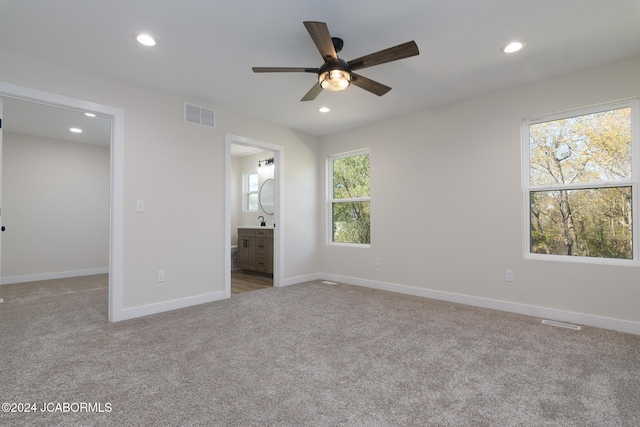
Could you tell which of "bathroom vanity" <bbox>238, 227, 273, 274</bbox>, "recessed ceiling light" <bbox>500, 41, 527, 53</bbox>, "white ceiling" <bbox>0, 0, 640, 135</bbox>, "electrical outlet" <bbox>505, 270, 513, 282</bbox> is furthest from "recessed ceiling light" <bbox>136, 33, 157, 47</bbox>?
"electrical outlet" <bbox>505, 270, 513, 282</bbox>

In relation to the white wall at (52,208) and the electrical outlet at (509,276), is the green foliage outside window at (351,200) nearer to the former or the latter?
the electrical outlet at (509,276)

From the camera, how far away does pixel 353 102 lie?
3.80m

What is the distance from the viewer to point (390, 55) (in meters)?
2.17

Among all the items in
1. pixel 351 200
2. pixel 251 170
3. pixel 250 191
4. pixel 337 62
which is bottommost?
pixel 351 200

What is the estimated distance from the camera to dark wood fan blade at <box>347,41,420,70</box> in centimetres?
205

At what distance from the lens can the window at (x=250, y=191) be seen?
676cm

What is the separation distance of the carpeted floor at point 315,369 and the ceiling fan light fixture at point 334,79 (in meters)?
2.03

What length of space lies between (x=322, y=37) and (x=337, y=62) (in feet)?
1.11

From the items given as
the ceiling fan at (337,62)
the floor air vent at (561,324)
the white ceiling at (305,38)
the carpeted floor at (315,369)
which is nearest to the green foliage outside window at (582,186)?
the white ceiling at (305,38)

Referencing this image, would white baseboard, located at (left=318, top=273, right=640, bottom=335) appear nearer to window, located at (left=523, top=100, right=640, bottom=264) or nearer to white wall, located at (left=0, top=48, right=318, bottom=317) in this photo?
window, located at (left=523, top=100, right=640, bottom=264)

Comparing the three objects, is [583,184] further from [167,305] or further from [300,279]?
[167,305]

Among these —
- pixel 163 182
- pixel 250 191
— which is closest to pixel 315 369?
pixel 163 182

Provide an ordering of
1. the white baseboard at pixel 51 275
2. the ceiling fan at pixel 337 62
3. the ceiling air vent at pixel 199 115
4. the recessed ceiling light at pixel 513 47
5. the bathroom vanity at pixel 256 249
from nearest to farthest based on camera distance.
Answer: the ceiling fan at pixel 337 62 → the recessed ceiling light at pixel 513 47 → the ceiling air vent at pixel 199 115 → the white baseboard at pixel 51 275 → the bathroom vanity at pixel 256 249

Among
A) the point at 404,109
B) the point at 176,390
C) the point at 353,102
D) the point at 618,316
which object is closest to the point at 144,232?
the point at 176,390
